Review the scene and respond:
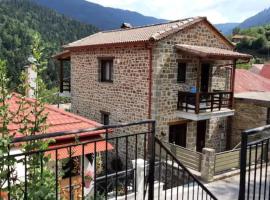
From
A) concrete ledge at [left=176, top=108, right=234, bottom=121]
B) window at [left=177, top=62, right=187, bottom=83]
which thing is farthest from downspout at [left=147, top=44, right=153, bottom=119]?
window at [left=177, top=62, right=187, bottom=83]

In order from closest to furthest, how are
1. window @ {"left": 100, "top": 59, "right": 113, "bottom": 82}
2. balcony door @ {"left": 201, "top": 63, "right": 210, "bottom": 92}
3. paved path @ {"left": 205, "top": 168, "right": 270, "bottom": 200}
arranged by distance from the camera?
1. paved path @ {"left": 205, "top": 168, "right": 270, "bottom": 200}
2. balcony door @ {"left": 201, "top": 63, "right": 210, "bottom": 92}
3. window @ {"left": 100, "top": 59, "right": 113, "bottom": 82}

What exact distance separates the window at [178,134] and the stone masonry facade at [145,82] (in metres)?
0.22

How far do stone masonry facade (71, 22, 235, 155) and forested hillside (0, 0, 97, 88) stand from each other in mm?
39300

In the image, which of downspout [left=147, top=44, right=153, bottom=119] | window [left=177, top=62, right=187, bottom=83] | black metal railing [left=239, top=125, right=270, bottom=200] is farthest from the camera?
window [left=177, top=62, right=187, bottom=83]

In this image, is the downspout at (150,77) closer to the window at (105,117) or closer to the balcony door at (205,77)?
the window at (105,117)

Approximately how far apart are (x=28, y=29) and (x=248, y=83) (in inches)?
2395

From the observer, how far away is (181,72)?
542 inches

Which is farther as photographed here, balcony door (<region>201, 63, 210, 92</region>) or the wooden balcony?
balcony door (<region>201, 63, 210, 92</region>)

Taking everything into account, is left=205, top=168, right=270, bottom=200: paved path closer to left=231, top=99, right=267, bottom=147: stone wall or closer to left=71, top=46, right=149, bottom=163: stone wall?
left=71, top=46, right=149, bottom=163: stone wall

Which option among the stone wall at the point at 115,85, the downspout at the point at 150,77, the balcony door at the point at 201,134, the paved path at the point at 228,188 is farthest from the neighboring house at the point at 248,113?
the stone wall at the point at 115,85

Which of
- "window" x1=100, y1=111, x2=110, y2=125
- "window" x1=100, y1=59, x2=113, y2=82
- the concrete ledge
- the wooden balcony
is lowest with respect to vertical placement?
"window" x1=100, y1=111, x2=110, y2=125

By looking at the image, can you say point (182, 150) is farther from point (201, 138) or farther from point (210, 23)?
point (210, 23)

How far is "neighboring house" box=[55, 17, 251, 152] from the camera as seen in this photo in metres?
12.7

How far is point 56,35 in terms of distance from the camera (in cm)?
7700
